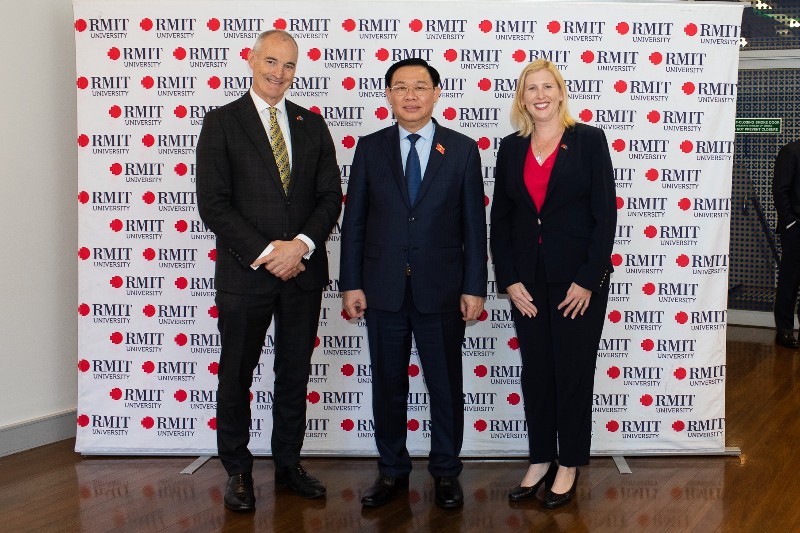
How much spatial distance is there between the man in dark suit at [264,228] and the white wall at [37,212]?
1.45 metres

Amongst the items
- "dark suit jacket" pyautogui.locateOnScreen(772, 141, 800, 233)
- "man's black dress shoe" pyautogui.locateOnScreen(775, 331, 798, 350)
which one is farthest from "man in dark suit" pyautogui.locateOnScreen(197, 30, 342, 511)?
"man's black dress shoe" pyautogui.locateOnScreen(775, 331, 798, 350)

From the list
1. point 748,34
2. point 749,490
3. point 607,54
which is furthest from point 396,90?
point 748,34

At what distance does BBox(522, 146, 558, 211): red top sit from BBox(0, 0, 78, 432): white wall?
2.64 meters

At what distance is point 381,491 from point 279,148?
5.08ft

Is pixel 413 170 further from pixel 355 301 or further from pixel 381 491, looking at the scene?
pixel 381 491

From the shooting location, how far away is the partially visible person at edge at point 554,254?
340cm

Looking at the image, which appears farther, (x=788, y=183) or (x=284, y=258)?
(x=788, y=183)

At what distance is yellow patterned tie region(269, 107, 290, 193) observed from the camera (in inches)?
138

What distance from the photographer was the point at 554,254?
342 cm

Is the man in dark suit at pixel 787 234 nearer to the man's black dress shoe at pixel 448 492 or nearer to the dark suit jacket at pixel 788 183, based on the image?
the dark suit jacket at pixel 788 183

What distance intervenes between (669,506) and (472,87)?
2178mm

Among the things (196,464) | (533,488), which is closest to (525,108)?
(533,488)

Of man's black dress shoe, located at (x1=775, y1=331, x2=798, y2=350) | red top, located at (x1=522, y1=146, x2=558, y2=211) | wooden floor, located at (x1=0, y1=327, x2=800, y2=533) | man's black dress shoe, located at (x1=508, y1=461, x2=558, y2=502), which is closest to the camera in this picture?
wooden floor, located at (x1=0, y1=327, x2=800, y2=533)

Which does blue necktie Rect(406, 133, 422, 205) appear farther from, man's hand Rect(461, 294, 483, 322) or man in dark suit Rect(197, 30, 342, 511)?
man's hand Rect(461, 294, 483, 322)
